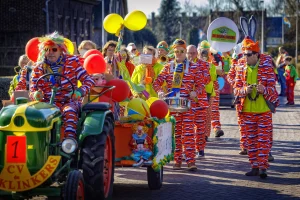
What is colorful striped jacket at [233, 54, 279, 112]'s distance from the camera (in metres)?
11.8

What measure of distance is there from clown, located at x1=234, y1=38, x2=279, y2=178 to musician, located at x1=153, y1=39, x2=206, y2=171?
75 cm

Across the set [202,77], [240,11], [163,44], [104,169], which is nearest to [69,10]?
[163,44]

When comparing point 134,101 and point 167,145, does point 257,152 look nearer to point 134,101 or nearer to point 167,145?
point 167,145

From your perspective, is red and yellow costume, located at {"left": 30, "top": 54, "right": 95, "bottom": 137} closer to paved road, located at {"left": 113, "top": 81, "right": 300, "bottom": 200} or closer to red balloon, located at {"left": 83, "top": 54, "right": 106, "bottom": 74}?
red balloon, located at {"left": 83, "top": 54, "right": 106, "bottom": 74}

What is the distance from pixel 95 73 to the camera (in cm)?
1022

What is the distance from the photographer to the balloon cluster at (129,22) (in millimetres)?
12359

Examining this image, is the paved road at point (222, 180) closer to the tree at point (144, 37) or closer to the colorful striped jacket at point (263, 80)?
the colorful striped jacket at point (263, 80)

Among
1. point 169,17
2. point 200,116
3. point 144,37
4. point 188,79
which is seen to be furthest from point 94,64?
point 169,17

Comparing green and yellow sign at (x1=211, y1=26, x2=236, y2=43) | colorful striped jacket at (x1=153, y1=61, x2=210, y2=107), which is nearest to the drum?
colorful striped jacket at (x1=153, y1=61, x2=210, y2=107)

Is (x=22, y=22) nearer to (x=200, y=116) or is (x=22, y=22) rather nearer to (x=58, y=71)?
(x=200, y=116)

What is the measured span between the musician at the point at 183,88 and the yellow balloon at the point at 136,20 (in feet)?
1.93

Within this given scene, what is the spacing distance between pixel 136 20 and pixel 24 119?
16.1 feet

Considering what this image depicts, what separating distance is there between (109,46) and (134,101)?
331 centimetres

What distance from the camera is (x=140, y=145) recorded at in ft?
32.9
